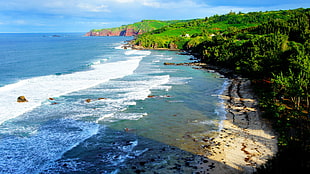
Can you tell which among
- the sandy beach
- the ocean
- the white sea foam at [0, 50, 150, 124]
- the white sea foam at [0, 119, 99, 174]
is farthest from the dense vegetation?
the white sea foam at [0, 50, 150, 124]

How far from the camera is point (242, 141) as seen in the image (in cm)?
2000

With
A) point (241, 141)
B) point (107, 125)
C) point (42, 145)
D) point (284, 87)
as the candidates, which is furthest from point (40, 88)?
point (284, 87)

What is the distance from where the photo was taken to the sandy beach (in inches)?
651

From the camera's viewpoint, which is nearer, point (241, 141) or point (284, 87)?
point (241, 141)

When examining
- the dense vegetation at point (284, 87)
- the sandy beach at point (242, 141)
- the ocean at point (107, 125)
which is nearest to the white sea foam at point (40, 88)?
the ocean at point (107, 125)

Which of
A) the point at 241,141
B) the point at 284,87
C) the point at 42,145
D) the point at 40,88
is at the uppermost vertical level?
the point at 284,87

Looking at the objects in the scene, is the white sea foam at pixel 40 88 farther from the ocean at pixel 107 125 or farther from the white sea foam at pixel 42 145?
the white sea foam at pixel 42 145

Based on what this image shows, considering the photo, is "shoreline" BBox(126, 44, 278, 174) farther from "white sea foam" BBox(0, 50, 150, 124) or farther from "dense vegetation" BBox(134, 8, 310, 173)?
"white sea foam" BBox(0, 50, 150, 124)

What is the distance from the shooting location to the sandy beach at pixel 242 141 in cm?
1653

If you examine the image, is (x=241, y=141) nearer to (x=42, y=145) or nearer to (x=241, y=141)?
(x=241, y=141)

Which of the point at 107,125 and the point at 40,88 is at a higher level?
the point at 40,88

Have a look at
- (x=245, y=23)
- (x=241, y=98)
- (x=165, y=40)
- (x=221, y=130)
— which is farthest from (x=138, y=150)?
(x=245, y=23)

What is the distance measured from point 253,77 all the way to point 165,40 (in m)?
98.6

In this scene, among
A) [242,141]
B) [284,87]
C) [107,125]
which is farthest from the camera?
[284,87]
